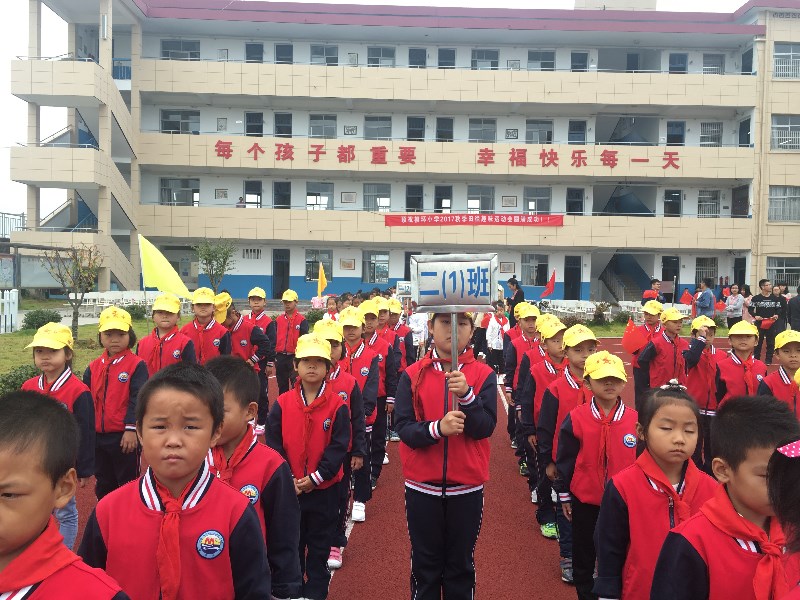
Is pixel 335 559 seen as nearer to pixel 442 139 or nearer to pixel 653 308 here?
pixel 653 308

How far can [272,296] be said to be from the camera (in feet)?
104

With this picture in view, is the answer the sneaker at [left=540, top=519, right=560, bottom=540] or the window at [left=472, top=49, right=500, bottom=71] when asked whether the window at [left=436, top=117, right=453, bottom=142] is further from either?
the sneaker at [left=540, top=519, right=560, bottom=540]

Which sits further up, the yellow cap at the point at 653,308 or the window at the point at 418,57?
the window at the point at 418,57

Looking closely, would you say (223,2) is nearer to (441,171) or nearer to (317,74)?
(317,74)

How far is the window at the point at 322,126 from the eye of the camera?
102 feet

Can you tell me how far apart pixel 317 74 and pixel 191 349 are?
85.7 ft

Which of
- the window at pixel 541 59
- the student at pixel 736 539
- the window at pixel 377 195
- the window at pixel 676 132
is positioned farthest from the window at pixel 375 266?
the student at pixel 736 539

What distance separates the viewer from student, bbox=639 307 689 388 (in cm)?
681

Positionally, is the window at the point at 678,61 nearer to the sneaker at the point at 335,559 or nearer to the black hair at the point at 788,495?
the sneaker at the point at 335,559

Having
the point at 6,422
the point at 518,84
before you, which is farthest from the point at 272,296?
the point at 6,422

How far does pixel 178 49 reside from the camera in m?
31.3

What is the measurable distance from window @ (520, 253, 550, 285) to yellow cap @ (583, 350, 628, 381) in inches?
1107

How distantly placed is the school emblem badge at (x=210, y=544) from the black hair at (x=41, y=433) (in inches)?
22.9

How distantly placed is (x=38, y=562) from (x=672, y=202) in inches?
1343
